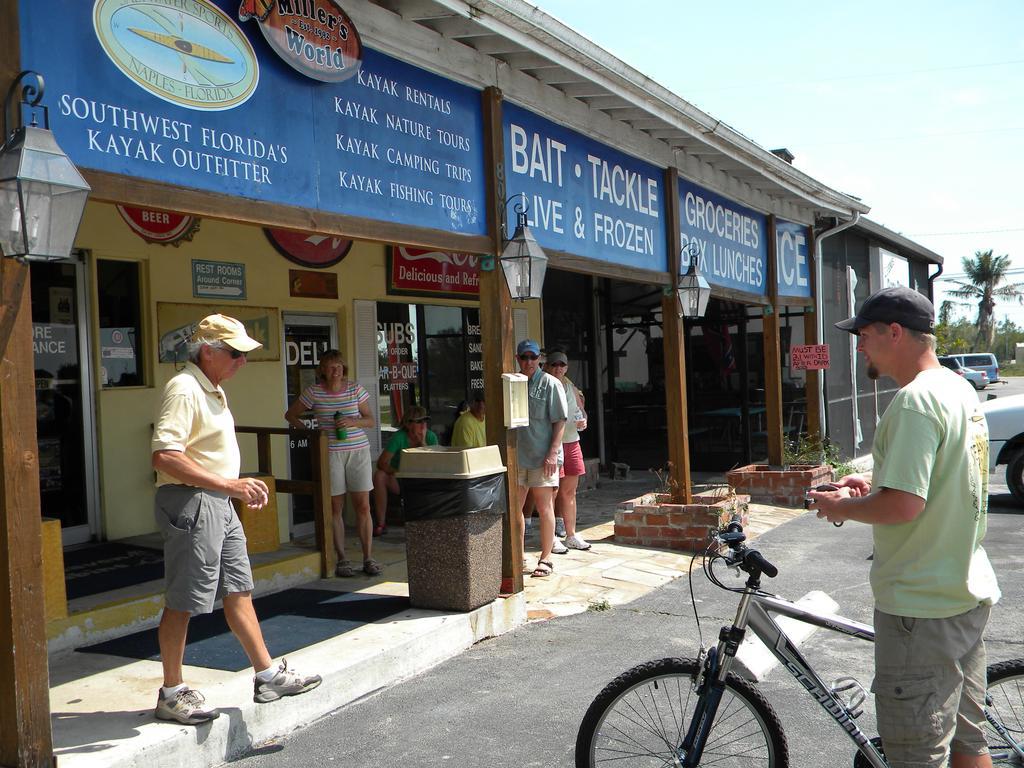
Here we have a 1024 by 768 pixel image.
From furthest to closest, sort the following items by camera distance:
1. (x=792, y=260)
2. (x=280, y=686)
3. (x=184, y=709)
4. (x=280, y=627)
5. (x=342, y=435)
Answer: (x=792, y=260)
(x=342, y=435)
(x=280, y=627)
(x=280, y=686)
(x=184, y=709)

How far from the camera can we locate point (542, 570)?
7.39 meters

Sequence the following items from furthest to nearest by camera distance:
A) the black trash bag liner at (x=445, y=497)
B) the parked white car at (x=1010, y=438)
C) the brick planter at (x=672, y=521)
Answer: the parked white car at (x=1010, y=438) → the brick planter at (x=672, y=521) → the black trash bag liner at (x=445, y=497)

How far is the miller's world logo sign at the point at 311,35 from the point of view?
4.69 m

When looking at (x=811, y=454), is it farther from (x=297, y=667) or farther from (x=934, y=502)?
(x=934, y=502)

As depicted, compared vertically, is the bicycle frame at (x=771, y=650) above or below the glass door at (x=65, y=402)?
below

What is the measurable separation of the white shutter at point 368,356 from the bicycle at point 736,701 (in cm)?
648

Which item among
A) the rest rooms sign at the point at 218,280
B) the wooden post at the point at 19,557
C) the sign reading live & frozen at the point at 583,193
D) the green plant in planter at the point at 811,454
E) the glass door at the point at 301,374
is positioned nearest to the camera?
the wooden post at the point at 19,557

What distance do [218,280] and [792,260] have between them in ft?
25.8

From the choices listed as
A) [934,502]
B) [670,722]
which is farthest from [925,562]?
[670,722]

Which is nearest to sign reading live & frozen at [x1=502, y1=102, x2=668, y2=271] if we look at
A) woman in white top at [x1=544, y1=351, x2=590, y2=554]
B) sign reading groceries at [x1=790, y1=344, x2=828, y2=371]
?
woman in white top at [x1=544, y1=351, x2=590, y2=554]

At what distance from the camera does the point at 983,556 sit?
2850 mm

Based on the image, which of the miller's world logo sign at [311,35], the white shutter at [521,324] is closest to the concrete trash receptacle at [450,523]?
the miller's world logo sign at [311,35]

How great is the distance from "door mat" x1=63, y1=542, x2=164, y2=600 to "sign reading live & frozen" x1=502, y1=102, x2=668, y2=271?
3.35m

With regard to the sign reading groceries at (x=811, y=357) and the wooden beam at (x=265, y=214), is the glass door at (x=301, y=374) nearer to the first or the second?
the wooden beam at (x=265, y=214)
